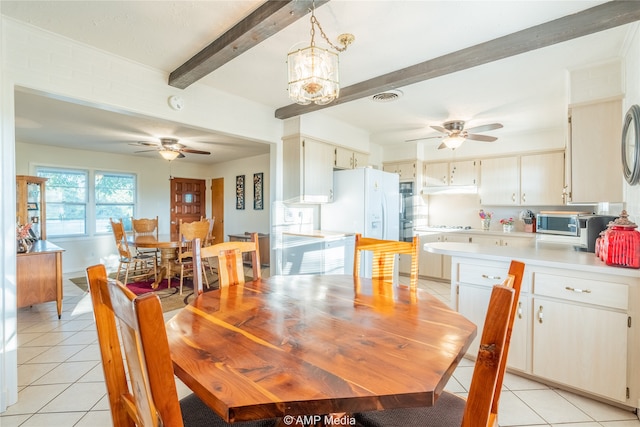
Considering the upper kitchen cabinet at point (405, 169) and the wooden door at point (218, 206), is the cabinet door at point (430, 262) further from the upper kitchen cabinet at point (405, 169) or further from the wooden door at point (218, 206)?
the wooden door at point (218, 206)

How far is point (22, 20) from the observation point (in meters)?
1.94

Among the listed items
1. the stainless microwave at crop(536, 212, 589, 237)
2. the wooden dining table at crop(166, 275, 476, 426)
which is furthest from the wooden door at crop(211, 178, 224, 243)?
the stainless microwave at crop(536, 212, 589, 237)

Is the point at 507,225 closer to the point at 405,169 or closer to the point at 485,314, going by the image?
the point at 405,169

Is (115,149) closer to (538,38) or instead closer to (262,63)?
(262,63)

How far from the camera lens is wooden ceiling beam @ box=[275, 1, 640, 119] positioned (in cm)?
177

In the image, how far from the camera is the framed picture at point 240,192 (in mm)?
6910

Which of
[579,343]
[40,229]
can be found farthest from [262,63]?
[40,229]

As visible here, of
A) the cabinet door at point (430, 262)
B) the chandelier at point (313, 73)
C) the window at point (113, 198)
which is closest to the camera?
the chandelier at point (313, 73)

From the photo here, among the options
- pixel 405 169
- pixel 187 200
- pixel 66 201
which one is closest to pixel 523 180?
pixel 405 169

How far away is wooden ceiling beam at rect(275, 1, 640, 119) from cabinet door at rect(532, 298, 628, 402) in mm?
1776

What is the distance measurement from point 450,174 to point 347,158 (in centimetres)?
201

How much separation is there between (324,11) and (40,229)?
17.6 ft

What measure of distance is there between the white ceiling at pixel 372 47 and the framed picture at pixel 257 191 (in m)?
2.73

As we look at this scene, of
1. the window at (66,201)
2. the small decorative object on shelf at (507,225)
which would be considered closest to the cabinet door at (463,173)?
the small decorative object on shelf at (507,225)
